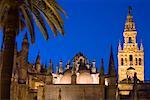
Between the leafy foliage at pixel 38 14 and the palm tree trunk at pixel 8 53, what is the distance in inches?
31.8

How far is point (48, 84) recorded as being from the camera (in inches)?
2149

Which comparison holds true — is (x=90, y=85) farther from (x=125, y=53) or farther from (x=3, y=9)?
(x=125, y=53)

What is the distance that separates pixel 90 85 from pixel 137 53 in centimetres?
5015

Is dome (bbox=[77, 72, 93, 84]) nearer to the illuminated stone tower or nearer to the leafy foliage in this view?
the leafy foliage

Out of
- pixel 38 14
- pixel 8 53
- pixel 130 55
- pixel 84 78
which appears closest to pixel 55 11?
pixel 38 14

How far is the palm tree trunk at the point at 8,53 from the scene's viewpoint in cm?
1760

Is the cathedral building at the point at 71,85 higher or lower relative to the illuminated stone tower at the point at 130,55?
lower

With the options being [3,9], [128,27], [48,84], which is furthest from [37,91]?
[128,27]

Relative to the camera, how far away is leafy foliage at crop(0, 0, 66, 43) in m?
20.2

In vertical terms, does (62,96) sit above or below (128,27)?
below

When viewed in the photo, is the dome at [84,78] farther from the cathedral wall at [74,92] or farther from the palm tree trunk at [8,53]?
the palm tree trunk at [8,53]

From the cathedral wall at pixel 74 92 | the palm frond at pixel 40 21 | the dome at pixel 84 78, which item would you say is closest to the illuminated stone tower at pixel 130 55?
the dome at pixel 84 78

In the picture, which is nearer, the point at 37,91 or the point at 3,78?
the point at 3,78

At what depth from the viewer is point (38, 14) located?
21531mm
